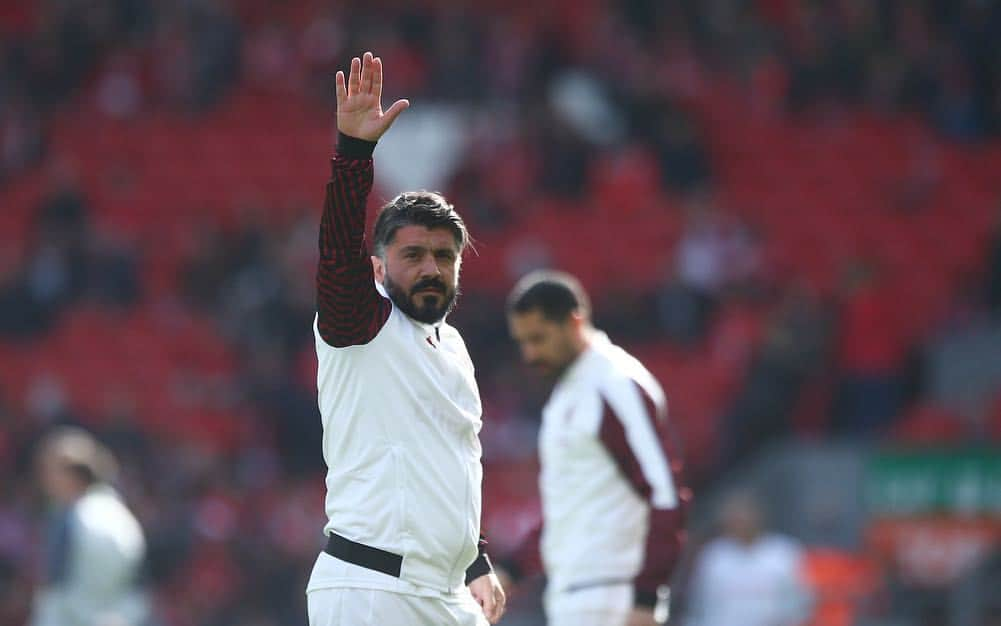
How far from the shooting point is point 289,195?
19.8m

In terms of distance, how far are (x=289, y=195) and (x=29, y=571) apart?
6187 millimetres

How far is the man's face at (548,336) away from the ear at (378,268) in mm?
1995

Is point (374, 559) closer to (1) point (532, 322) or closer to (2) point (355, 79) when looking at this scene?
(2) point (355, 79)

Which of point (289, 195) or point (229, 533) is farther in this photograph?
point (289, 195)

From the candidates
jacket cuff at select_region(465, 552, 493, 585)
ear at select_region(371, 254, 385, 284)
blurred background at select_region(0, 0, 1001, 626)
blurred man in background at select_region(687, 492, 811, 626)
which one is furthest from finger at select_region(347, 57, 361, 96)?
blurred background at select_region(0, 0, 1001, 626)

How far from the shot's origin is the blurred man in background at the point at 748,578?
1082cm

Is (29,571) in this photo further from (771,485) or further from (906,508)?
(906,508)

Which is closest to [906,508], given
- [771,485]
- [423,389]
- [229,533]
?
[771,485]

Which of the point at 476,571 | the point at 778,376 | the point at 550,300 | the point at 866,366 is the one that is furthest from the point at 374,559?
the point at 866,366

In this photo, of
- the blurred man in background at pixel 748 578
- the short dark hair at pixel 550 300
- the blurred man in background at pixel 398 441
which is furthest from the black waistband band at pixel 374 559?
the blurred man in background at pixel 748 578

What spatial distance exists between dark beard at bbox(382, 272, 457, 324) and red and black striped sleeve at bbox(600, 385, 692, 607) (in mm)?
1838

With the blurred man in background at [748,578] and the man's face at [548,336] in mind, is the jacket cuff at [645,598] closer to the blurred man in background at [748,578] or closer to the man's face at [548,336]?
the man's face at [548,336]

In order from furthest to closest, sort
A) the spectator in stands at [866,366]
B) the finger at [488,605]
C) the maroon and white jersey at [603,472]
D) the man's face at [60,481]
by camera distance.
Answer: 1. the spectator in stands at [866,366]
2. the man's face at [60,481]
3. the maroon and white jersey at [603,472]
4. the finger at [488,605]

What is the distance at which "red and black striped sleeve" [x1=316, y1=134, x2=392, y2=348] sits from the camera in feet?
14.4
